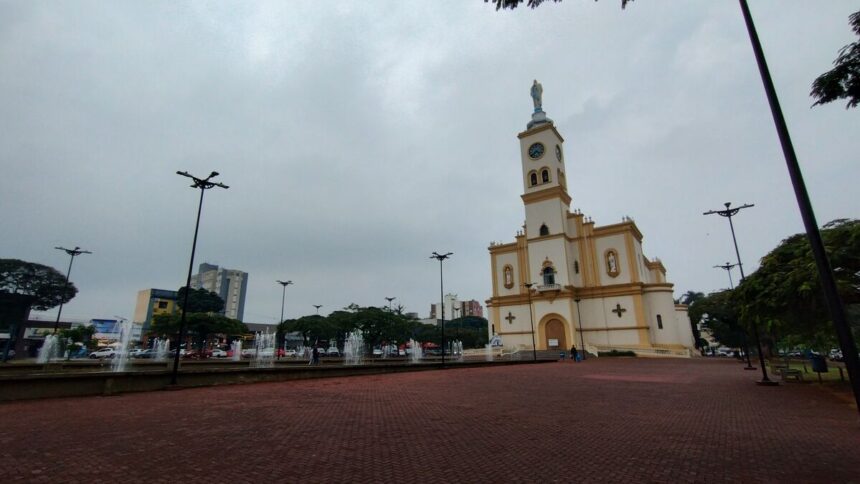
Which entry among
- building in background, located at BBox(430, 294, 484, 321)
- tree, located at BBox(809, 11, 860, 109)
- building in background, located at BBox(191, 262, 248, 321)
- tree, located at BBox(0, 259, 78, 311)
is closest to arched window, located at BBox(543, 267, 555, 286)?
tree, located at BBox(809, 11, 860, 109)

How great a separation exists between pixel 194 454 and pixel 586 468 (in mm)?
5173

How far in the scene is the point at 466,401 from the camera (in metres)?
10.9

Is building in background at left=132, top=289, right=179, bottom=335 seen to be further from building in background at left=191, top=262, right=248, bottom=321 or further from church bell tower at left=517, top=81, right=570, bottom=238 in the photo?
church bell tower at left=517, top=81, right=570, bottom=238

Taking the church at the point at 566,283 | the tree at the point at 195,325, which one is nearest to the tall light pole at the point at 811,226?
the church at the point at 566,283

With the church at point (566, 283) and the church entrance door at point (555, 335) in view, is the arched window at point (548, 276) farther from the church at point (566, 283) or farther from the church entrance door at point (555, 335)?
the church entrance door at point (555, 335)

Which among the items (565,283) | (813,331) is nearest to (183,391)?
(813,331)

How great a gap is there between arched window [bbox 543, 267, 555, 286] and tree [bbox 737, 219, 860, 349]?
1178 inches

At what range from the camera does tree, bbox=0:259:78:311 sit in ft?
168

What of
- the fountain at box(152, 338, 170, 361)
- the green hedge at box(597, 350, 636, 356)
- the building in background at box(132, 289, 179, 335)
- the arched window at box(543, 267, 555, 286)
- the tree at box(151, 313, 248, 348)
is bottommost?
the green hedge at box(597, 350, 636, 356)

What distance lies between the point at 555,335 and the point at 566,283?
18.8ft

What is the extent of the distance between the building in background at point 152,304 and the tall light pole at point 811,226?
93.2 metres

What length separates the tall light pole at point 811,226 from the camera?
4758mm

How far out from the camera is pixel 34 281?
174 ft

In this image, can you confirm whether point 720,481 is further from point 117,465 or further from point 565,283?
point 565,283
